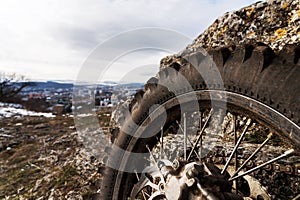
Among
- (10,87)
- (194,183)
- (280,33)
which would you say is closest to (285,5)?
(280,33)

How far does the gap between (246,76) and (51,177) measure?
277 cm

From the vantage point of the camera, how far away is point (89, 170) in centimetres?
312

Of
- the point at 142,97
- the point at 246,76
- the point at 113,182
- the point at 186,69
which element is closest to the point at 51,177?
the point at 113,182

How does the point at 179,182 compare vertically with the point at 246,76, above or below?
below

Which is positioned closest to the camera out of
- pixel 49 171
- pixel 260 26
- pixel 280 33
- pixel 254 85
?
pixel 254 85

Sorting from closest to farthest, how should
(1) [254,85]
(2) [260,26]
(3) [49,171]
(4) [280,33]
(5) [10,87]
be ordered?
(1) [254,85] < (4) [280,33] < (2) [260,26] < (3) [49,171] < (5) [10,87]

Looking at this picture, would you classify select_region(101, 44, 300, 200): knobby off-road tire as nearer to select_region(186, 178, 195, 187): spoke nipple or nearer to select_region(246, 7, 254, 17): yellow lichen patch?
select_region(186, 178, 195, 187): spoke nipple

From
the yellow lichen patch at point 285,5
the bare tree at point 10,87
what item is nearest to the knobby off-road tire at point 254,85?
the yellow lichen patch at point 285,5

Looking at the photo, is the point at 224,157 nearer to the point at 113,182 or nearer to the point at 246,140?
the point at 246,140

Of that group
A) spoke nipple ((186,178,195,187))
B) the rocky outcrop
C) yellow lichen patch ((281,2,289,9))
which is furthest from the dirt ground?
yellow lichen patch ((281,2,289,9))

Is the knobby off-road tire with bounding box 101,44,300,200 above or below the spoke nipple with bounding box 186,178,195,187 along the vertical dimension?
above

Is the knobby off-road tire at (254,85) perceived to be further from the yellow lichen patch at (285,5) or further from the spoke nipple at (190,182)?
the yellow lichen patch at (285,5)

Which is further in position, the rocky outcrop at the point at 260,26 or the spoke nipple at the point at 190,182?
the rocky outcrop at the point at 260,26

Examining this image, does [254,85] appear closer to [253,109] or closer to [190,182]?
[253,109]
